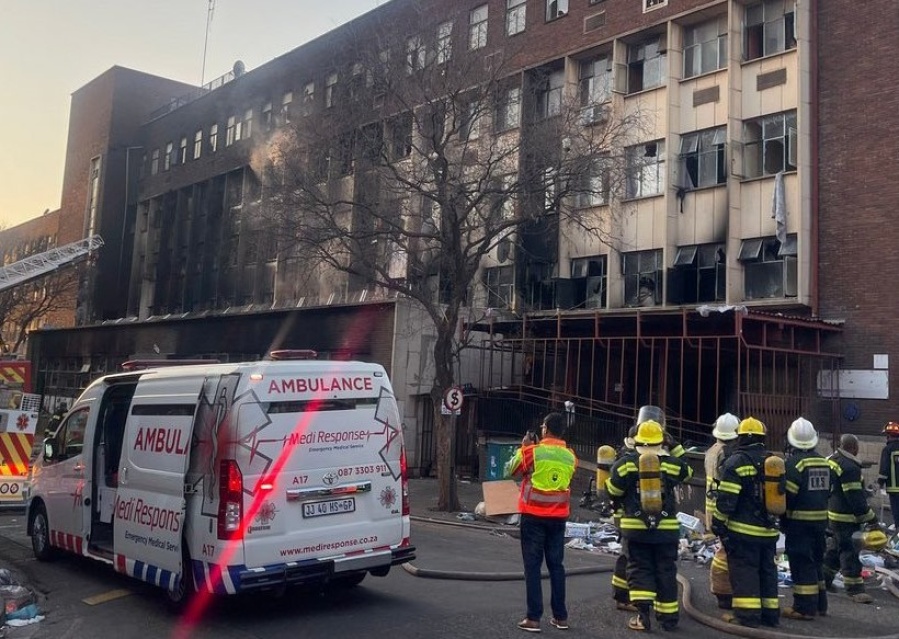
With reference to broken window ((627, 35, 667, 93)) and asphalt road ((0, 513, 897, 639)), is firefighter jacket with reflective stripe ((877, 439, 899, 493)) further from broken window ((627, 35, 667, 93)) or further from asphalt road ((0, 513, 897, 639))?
broken window ((627, 35, 667, 93))

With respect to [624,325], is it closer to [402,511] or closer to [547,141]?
[547,141]

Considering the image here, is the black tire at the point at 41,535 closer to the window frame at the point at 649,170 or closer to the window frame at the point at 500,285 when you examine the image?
the window frame at the point at 649,170

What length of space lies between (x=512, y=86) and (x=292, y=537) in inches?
787

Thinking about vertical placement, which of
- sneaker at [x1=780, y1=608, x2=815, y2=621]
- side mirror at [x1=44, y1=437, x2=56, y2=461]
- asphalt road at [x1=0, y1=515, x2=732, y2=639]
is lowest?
asphalt road at [x1=0, y1=515, x2=732, y2=639]

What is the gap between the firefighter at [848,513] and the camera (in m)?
8.67

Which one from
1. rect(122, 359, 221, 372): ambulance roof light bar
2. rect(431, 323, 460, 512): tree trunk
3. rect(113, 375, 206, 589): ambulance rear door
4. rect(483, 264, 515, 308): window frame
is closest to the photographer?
rect(113, 375, 206, 589): ambulance rear door

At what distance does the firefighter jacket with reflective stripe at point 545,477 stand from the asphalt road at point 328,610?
1017 millimetres

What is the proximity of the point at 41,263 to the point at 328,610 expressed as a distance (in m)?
34.6

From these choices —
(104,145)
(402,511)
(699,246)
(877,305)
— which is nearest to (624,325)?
(699,246)

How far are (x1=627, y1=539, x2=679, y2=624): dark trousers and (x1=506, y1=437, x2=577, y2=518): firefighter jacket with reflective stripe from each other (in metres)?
0.79

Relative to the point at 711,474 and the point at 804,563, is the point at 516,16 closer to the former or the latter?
the point at 711,474

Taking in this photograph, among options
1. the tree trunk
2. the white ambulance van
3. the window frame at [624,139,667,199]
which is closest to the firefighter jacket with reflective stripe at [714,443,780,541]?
the white ambulance van

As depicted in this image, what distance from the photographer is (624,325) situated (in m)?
20.2

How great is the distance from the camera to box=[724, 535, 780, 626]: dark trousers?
706cm
